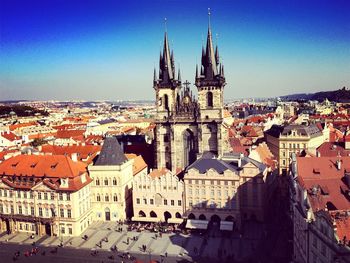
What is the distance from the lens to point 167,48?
105812 millimetres

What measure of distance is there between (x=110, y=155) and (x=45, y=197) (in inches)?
634

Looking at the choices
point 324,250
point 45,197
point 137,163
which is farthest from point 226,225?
point 45,197

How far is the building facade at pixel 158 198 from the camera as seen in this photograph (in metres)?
82.8

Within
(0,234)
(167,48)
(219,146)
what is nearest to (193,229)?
(219,146)

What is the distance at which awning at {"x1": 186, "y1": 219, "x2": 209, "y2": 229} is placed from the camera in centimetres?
7812

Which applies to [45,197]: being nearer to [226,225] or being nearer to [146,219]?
[146,219]

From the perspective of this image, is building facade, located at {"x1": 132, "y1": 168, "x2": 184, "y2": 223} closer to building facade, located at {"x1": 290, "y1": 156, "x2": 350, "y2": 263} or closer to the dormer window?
the dormer window

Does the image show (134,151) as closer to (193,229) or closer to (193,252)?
(193,229)

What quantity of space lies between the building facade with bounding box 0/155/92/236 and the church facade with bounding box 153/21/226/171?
24.9 meters

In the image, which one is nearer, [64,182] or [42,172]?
[64,182]

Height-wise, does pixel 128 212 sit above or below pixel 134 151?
below

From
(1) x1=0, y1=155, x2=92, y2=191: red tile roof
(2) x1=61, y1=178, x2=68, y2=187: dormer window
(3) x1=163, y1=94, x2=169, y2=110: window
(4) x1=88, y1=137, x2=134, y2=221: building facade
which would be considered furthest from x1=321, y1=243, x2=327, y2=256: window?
(3) x1=163, y1=94, x2=169, y2=110: window

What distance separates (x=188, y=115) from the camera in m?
100

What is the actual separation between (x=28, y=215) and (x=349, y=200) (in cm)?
6076
